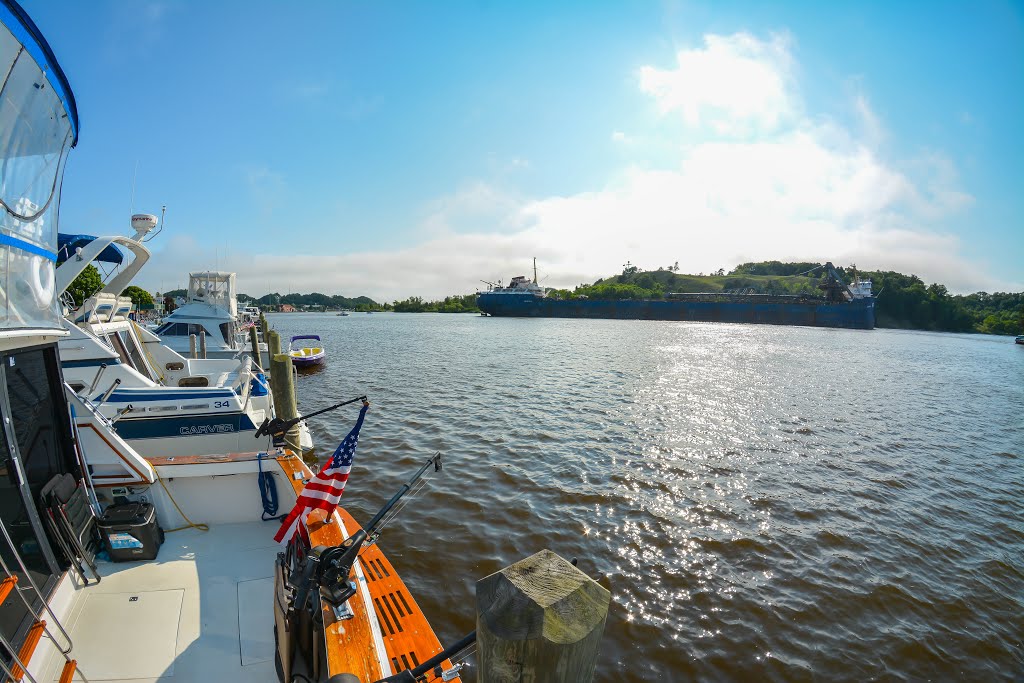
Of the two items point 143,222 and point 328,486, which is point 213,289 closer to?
point 143,222

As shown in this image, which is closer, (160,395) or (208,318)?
(160,395)

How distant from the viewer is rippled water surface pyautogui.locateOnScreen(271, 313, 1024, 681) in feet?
19.3

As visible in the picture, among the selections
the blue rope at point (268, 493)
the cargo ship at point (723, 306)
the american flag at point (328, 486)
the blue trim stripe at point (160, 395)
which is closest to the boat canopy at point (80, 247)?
the blue trim stripe at point (160, 395)

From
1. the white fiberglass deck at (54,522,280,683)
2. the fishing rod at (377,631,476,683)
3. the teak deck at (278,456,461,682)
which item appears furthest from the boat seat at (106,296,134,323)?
the fishing rod at (377,631,476,683)

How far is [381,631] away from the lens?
12.6ft

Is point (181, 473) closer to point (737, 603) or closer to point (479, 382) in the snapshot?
point (737, 603)

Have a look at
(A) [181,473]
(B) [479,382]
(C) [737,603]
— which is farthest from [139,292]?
(C) [737,603]

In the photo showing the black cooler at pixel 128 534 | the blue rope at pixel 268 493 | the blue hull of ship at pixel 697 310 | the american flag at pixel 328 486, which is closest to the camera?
the american flag at pixel 328 486

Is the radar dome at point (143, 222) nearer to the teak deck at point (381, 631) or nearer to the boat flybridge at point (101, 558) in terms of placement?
the boat flybridge at point (101, 558)

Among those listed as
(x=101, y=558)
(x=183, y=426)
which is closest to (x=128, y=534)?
(x=101, y=558)

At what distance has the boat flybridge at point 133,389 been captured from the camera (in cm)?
944

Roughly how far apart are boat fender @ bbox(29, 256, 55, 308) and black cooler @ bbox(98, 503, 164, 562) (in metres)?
2.80

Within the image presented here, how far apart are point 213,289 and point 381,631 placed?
87.6 feet

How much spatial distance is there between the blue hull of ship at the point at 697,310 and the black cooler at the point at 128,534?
317ft
